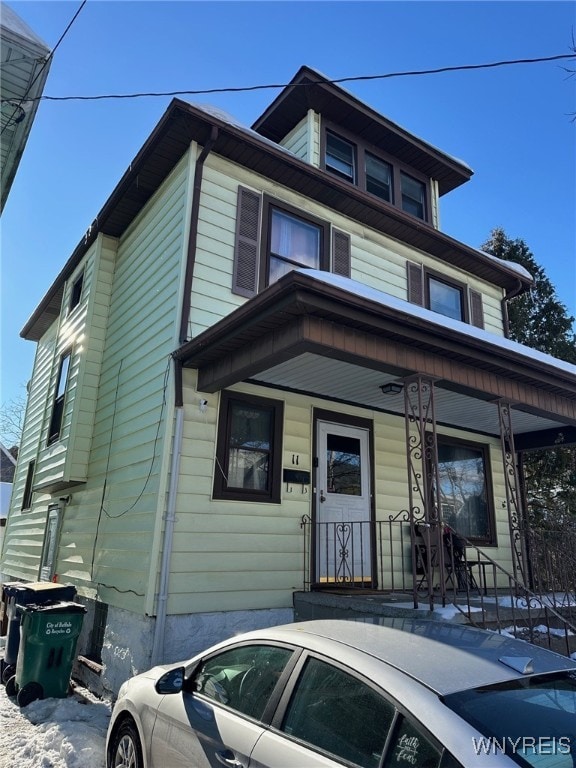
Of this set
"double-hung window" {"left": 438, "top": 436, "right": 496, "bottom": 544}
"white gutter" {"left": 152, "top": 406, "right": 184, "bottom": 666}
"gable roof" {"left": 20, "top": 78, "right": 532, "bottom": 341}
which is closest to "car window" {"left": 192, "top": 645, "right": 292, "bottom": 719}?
"white gutter" {"left": 152, "top": 406, "right": 184, "bottom": 666}

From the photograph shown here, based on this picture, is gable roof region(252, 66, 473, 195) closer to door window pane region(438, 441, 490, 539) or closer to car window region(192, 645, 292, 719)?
door window pane region(438, 441, 490, 539)

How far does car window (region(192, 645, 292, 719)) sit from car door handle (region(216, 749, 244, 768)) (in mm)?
177

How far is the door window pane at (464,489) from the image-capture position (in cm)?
880

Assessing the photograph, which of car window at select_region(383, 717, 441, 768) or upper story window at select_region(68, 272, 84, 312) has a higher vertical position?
upper story window at select_region(68, 272, 84, 312)

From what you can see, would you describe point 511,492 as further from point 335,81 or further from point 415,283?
point 335,81

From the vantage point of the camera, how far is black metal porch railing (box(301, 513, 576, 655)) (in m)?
5.30

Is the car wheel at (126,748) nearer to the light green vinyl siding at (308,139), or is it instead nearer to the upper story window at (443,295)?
the upper story window at (443,295)

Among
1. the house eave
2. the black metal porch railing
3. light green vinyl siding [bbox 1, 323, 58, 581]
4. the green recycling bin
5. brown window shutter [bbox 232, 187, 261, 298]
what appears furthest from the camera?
light green vinyl siding [bbox 1, 323, 58, 581]

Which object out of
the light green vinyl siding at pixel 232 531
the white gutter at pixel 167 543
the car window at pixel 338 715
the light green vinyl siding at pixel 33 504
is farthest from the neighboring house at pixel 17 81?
the car window at pixel 338 715

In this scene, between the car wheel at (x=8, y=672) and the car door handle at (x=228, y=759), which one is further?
the car wheel at (x=8, y=672)

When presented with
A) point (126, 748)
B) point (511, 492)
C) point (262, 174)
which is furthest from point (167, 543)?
point (262, 174)

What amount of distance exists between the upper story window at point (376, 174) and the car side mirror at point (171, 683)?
826 centimetres

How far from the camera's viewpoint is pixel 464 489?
9.05 metres

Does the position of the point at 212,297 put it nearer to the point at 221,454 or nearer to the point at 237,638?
the point at 221,454
